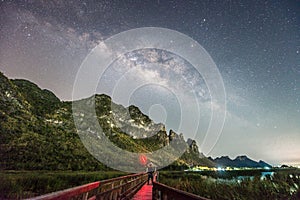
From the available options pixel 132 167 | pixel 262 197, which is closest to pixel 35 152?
pixel 132 167

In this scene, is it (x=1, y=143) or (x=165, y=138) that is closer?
(x=1, y=143)

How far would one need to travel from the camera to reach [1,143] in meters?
63.8

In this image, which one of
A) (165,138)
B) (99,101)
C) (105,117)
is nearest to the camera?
(105,117)

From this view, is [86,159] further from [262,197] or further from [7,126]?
[262,197]

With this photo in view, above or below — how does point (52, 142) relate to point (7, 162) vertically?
above

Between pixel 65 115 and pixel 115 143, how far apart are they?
2676 cm

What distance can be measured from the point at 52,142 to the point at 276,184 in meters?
81.0

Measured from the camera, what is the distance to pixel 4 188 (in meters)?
12.4

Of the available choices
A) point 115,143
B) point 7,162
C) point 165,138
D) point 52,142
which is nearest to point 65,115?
point 115,143

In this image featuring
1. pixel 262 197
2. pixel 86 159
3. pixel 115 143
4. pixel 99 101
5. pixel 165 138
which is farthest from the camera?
pixel 165 138

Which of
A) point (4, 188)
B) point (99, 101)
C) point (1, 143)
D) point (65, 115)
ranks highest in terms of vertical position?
point (99, 101)

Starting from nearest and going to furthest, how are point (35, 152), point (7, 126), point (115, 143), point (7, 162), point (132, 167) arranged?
point (7, 162) → point (35, 152) → point (7, 126) → point (132, 167) → point (115, 143)

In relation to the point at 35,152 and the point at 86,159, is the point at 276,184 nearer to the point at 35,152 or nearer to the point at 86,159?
the point at 35,152

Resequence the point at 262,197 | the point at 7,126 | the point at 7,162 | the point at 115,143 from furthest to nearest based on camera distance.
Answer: the point at 115,143, the point at 7,126, the point at 7,162, the point at 262,197
